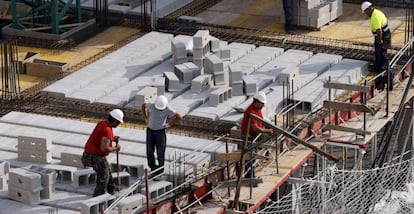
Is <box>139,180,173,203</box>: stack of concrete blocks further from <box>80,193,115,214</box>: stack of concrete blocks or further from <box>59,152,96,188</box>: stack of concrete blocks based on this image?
<box>59,152,96,188</box>: stack of concrete blocks

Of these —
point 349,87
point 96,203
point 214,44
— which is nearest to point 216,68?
point 214,44

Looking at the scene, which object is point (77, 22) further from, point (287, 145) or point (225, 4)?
point (287, 145)

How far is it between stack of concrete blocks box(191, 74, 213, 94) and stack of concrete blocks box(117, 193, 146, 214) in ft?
23.0

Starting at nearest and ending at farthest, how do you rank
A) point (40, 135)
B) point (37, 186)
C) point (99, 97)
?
1. point (37, 186)
2. point (40, 135)
3. point (99, 97)

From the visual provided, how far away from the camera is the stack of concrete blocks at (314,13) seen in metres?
46.5

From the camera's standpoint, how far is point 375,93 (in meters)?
42.0

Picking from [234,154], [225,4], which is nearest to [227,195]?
[234,154]

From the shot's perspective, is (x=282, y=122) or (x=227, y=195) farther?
(x=282, y=122)

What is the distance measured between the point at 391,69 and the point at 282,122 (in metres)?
3.94

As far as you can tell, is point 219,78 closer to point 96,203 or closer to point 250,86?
point 250,86

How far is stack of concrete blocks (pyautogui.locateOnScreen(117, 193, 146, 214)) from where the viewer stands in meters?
33.3

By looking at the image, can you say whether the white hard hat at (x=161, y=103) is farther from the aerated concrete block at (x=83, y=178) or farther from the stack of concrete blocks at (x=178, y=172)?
the aerated concrete block at (x=83, y=178)

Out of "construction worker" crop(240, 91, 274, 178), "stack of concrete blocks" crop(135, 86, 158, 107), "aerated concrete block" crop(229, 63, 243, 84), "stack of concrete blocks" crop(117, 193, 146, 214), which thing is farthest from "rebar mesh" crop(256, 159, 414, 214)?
"stack of concrete blocks" crop(135, 86, 158, 107)

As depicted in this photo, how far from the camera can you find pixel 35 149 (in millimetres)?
36219
